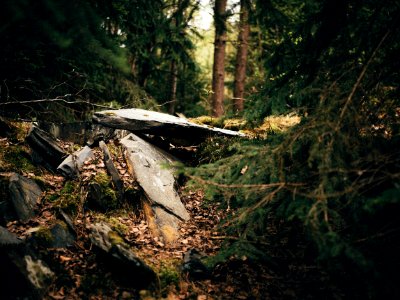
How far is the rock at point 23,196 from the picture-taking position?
4.41 metres

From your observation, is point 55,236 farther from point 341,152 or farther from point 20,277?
point 341,152

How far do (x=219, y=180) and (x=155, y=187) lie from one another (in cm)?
216

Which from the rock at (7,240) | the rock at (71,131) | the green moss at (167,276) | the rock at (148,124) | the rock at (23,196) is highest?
the rock at (148,124)

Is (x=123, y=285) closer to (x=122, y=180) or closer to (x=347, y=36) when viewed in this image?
(x=122, y=180)

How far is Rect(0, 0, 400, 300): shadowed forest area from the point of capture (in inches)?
106

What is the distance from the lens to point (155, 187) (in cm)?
575

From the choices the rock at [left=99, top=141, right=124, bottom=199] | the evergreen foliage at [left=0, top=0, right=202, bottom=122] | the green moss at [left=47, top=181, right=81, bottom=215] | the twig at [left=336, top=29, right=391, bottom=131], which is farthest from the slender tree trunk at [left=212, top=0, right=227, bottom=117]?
the twig at [left=336, top=29, right=391, bottom=131]

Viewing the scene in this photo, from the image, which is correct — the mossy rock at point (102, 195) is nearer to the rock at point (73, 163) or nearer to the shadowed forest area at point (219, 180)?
the shadowed forest area at point (219, 180)

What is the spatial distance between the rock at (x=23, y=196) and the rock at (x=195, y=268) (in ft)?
8.56

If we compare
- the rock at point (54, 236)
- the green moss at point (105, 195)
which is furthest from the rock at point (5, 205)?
the green moss at point (105, 195)

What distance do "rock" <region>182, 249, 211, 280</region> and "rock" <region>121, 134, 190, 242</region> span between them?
0.69 meters

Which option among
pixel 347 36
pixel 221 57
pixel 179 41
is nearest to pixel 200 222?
pixel 347 36

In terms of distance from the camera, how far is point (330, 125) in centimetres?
273

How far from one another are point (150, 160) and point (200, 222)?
1773 mm
